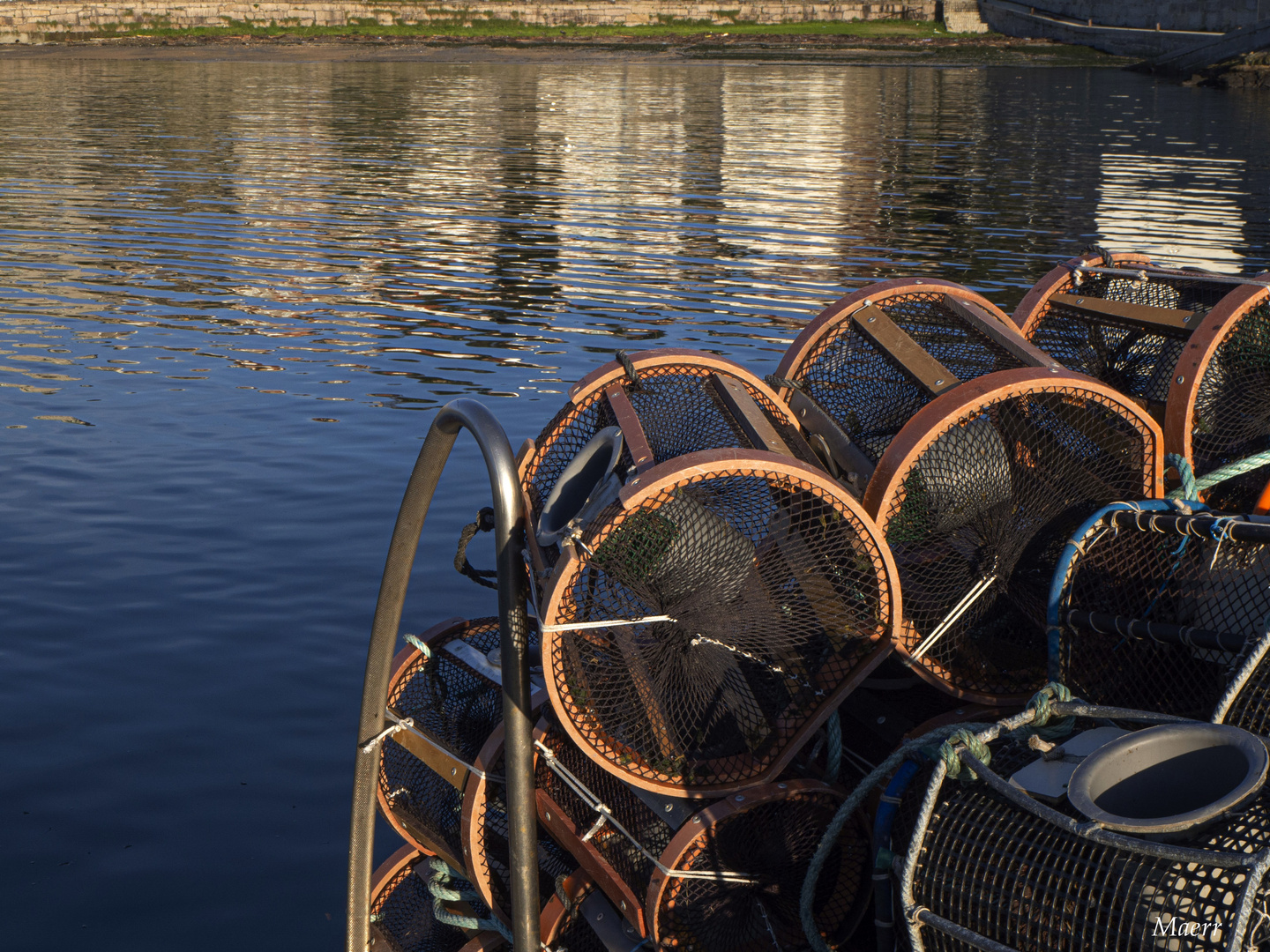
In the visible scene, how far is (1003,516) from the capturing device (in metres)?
2.95

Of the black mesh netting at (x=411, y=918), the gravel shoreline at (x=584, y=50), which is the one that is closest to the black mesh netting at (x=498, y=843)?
the black mesh netting at (x=411, y=918)

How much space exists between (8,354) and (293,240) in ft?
18.1

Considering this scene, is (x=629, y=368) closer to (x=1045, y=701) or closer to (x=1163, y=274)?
(x=1045, y=701)

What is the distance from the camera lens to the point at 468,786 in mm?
2984

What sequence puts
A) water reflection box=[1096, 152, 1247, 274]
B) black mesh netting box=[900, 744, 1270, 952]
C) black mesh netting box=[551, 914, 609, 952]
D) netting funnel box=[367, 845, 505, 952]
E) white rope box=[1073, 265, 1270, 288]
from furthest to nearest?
water reflection box=[1096, 152, 1247, 274]
white rope box=[1073, 265, 1270, 288]
netting funnel box=[367, 845, 505, 952]
black mesh netting box=[551, 914, 609, 952]
black mesh netting box=[900, 744, 1270, 952]

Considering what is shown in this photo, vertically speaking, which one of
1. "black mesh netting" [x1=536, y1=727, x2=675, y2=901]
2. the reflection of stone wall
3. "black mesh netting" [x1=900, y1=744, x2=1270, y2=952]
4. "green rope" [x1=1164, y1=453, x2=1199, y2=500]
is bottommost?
"black mesh netting" [x1=536, y1=727, x2=675, y2=901]

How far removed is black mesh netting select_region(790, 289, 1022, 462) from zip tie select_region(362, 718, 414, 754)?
137cm

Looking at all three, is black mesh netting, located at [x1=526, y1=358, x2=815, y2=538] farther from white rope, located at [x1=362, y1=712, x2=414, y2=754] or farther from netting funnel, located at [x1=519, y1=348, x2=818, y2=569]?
white rope, located at [x1=362, y1=712, x2=414, y2=754]

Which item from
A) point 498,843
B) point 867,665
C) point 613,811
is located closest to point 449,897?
point 498,843

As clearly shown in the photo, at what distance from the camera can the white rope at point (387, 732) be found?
9.62ft

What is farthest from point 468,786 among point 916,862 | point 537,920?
point 916,862

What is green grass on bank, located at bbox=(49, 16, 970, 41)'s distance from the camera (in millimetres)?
55031

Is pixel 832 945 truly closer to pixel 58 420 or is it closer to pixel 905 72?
pixel 58 420

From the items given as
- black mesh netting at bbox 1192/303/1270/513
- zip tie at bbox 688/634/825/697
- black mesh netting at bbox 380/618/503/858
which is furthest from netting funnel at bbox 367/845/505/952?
black mesh netting at bbox 1192/303/1270/513
